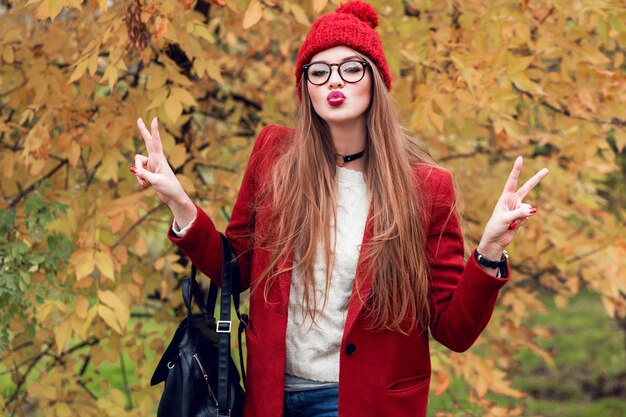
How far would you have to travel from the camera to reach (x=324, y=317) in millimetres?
2100

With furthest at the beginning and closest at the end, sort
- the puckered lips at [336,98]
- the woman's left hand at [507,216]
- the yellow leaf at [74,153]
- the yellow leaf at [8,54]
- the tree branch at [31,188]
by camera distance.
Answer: the tree branch at [31,188], the yellow leaf at [8,54], the yellow leaf at [74,153], the puckered lips at [336,98], the woman's left hand at [507,216]

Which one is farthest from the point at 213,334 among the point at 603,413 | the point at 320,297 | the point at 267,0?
the point at 603,413

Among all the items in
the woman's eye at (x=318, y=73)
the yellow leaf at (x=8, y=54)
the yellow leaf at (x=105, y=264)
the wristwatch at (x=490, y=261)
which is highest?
the yellow leaf at (x=8, y=54)

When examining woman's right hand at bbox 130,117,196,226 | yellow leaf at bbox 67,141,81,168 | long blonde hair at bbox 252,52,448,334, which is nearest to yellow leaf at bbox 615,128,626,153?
long blonde hair at bbox 252,52,448,334

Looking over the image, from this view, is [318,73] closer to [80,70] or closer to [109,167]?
[80,70]

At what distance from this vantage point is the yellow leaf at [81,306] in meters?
2.80

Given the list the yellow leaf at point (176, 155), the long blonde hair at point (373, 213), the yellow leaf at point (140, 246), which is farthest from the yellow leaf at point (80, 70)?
the long blonde hair at point (373, 213)

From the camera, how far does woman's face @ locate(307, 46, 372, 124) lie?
2.16 m

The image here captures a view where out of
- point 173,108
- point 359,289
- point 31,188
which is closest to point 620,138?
point 359,289

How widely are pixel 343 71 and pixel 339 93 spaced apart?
6 cm

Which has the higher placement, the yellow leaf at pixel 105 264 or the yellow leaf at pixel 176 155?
the yellow leaf at pixel 176 155

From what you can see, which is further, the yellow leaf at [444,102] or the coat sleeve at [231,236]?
the yellow leaf at [444,102]

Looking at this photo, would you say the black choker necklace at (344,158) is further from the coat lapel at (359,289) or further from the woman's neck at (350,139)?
the coat lapel at (359,289)

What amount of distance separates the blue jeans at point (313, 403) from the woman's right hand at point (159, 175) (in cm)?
53
